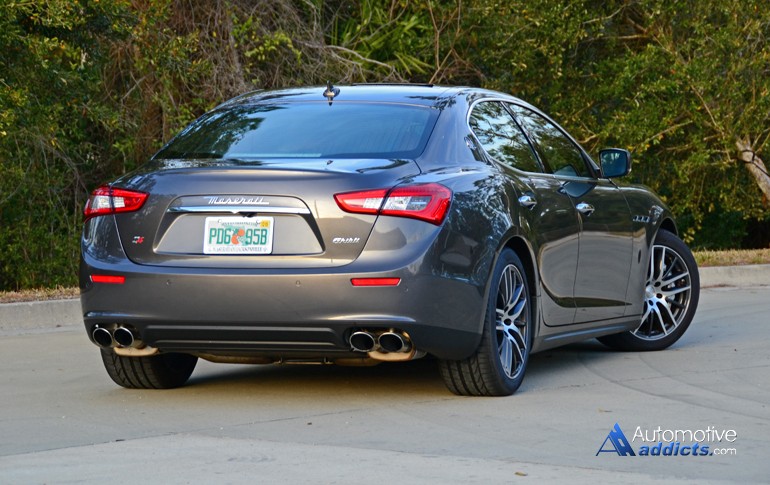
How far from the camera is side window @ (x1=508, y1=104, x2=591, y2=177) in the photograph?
8.15 meters

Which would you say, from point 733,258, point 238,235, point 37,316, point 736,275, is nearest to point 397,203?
point 238,235

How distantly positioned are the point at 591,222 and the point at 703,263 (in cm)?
753

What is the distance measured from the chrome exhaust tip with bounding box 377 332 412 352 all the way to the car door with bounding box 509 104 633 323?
1.72 meters

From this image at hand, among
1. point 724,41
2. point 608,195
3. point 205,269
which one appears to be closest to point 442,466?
point 205,269

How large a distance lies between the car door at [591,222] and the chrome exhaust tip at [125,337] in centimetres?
252

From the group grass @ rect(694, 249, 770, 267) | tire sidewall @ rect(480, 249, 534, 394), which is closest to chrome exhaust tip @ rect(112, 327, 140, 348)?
tire sidewall @ rect(480, 249, 534, 394)

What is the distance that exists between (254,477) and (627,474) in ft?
4.38

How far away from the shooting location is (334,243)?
6.41 meters

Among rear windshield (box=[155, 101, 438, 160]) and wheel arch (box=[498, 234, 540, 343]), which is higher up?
rear windshield (box=[155, 101, 438, 160])

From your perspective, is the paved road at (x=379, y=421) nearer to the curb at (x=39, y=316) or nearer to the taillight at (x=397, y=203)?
the taillight at (x=397, y=203)

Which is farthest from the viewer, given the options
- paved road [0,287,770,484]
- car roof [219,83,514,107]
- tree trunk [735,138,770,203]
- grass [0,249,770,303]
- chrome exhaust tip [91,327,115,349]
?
tree trunk [735,138,770,203]

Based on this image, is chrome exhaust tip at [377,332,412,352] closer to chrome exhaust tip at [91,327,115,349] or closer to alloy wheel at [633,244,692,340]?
chrome exhaust tip at [91,327,115,349]

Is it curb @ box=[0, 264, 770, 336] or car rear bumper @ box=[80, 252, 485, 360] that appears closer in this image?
car rear bumper @ box=[80, 252, 485, 360]

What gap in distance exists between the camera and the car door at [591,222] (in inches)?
318
